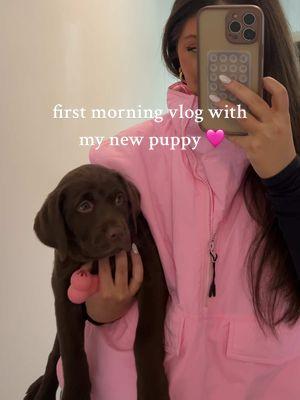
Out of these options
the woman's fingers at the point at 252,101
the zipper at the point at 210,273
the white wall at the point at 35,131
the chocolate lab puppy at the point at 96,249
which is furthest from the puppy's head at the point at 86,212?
the white wall at the point at 35,131

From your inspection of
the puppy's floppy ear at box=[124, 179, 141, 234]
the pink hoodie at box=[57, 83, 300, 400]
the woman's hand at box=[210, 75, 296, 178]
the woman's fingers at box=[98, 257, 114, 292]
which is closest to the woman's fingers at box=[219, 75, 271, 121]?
the woman's hand at box=[210, 75, 296, 178]

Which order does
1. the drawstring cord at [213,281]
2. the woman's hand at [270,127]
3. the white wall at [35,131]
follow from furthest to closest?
the white wall at [35,131] → the drawstring cord at [213,281] → the woman's hand at [270,127]

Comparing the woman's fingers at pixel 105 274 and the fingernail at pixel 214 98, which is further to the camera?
the woman's fingers at pixel 105 274

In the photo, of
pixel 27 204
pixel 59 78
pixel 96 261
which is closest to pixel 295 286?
pixel 96 261

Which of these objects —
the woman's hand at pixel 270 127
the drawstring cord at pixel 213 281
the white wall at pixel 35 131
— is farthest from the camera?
the white wall at pixel 35 131

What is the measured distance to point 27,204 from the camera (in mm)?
1287

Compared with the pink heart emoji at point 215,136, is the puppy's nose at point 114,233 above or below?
below

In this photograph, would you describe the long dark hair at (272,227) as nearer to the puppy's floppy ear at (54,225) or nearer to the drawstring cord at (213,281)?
the drawstring cord at (213,281)

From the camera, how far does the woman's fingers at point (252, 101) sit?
565mm

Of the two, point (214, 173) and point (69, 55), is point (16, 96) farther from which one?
point (214, 173)

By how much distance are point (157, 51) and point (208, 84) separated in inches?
63.2

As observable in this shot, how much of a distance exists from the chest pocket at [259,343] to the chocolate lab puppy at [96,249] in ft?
0.37

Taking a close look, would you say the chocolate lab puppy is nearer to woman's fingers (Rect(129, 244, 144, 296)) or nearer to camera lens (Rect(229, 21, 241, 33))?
woman's fingers (Rect(129, 244, 144, 296))

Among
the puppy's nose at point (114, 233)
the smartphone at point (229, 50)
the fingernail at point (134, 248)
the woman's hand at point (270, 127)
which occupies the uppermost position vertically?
the smartphone at point (229, 50)
